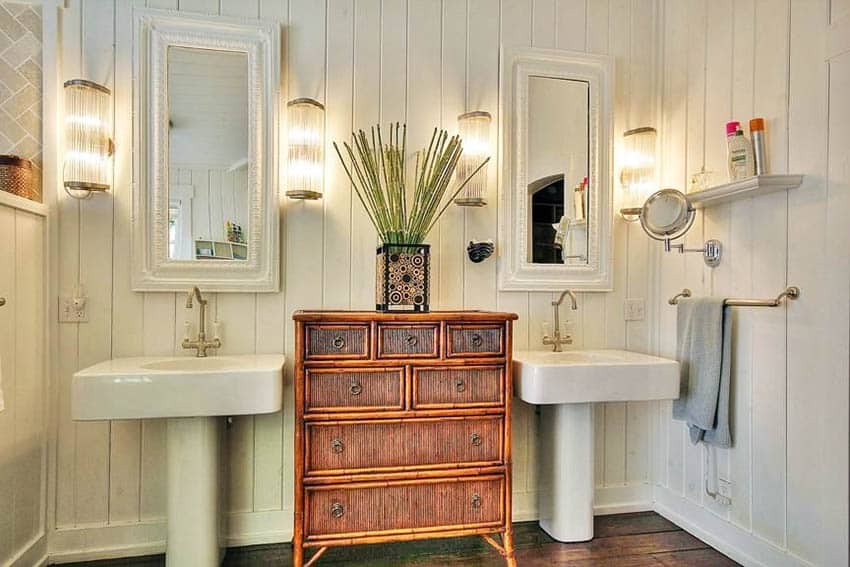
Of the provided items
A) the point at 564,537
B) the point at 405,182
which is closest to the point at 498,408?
the point at 564,537

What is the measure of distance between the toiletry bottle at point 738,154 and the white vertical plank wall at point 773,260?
71 millimetres

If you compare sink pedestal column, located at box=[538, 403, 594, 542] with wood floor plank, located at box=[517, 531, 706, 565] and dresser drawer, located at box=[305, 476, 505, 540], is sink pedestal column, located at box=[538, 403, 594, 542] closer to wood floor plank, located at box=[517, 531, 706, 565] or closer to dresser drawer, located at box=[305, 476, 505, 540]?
wood floor plank, located at box=[517, 531, 706, 565]

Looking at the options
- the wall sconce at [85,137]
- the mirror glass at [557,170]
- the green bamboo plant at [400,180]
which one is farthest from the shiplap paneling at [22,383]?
the mirror glass at [557,170]

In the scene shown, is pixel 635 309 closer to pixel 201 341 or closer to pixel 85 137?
pixel 201 341

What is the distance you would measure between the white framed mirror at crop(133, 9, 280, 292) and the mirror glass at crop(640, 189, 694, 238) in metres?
1.66

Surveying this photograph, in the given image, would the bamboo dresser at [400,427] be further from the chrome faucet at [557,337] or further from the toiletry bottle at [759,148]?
the toiletry bottle at [759,148]

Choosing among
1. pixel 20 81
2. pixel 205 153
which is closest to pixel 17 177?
pixel 20 81

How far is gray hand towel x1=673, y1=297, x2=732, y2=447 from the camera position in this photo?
219 cm

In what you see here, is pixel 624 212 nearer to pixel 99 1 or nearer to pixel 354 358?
pixel 354 358

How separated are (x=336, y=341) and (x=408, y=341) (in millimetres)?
265

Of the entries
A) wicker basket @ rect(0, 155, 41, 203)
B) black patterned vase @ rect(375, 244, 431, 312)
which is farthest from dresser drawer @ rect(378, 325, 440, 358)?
wicker basket @ rect(0, 155, 41, 203)

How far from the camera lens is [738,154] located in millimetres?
2117

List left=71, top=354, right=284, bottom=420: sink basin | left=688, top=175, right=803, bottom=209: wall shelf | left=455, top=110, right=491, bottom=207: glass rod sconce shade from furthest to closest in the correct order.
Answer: left=455, top=110, right=491, bottom=207: glass rod sconce shade < left=688, top=175, right=803, bottom=209: wall shelf < left=71, top=354, right=284, bottom=420: sink basin

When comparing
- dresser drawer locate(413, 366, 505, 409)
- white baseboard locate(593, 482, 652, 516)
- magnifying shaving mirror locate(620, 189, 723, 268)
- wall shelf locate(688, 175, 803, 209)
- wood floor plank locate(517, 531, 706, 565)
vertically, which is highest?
wall shelf locate(688, 175, 803, 209)
